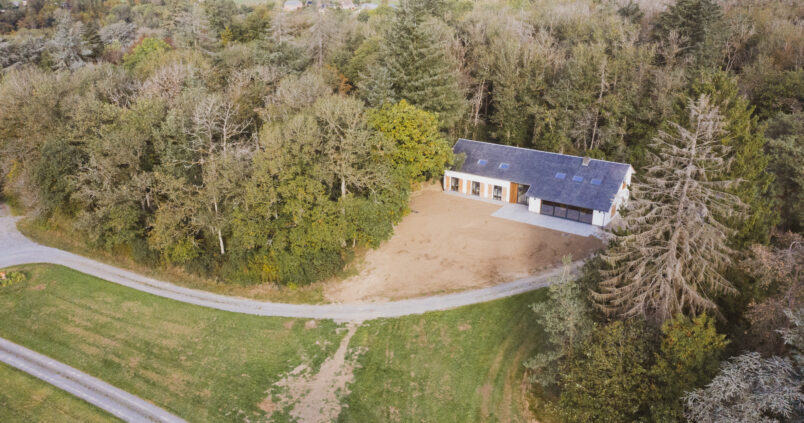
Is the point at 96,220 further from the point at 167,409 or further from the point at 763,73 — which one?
the point at 763,73

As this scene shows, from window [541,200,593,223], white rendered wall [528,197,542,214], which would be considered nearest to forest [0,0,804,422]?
window [541,200,593,223]

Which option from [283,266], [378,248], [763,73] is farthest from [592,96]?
[283,266]

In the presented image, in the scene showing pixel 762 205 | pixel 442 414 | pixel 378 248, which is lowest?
pixel 442 414

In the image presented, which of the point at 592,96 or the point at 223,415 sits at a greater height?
the point at 592,96

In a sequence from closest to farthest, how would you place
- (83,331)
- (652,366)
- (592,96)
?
(652,366)
(83,331)
(592,96)

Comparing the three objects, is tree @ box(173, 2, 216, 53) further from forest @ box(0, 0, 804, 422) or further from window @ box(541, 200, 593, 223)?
window @ box(541, 200, 593, 223)

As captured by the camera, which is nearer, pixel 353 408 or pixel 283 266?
pixel 353 408

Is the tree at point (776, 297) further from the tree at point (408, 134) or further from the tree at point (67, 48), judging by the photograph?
the tree at point (67, 48)
